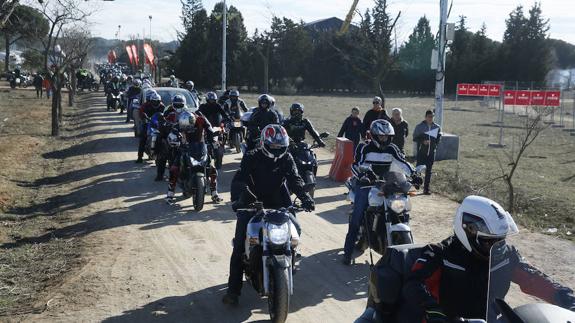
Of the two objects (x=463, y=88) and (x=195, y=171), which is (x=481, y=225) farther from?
(x=463, y=88)

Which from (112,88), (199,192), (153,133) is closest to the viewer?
(199,192)

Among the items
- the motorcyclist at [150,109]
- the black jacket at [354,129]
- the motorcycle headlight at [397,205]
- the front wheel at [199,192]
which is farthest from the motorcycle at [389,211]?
the motorcyclist at [150,109]

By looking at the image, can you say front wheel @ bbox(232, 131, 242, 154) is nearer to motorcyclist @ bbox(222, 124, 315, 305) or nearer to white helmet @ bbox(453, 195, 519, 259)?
motorcyclist @ bbox(222, 124, 315, 305)

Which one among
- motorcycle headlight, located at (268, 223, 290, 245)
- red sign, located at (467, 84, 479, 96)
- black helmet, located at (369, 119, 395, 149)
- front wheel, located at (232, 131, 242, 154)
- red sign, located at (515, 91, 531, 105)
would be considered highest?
red sign, located at (467, 84, 479, 96)

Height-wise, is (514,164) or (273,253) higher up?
(514,164)

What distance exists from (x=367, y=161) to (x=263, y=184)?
2.26m

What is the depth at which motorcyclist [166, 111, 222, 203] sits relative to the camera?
Answer: 11945 mm

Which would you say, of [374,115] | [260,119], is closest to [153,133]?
[260,119]

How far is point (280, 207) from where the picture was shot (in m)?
6.98

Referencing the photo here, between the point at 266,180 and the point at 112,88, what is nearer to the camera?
the point at 266,180

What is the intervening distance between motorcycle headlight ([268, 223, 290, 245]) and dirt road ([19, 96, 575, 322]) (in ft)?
3.20

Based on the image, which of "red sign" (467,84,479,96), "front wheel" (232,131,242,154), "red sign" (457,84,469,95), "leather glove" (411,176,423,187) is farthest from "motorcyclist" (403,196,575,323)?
"red sign" (457,84,469,95)

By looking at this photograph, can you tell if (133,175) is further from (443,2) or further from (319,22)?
(319,22)

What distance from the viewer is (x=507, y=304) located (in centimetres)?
327
